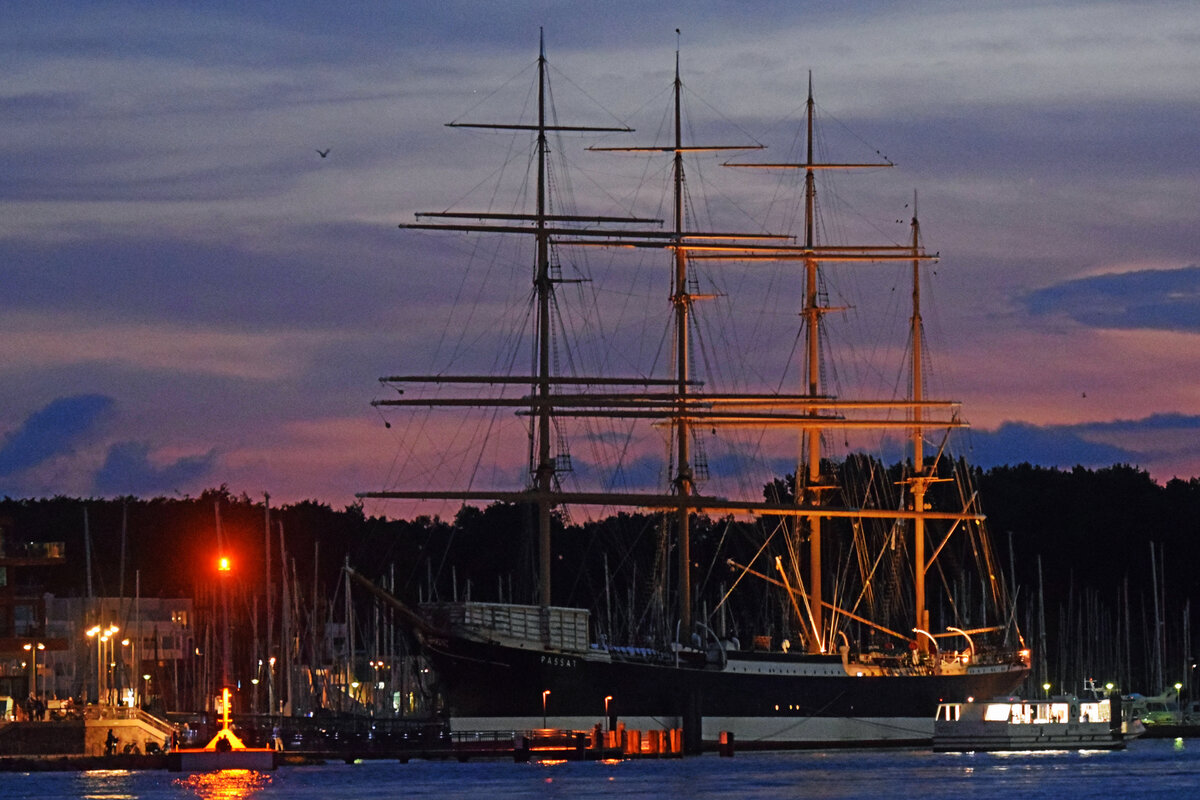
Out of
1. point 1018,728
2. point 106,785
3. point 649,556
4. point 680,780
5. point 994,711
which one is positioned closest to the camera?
point 106,785

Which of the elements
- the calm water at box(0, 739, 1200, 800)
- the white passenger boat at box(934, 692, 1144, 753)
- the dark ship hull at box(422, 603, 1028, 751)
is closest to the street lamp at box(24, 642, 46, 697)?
the calm water at box(0, 739, 1200, 800)

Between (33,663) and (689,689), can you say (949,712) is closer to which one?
(689,689)

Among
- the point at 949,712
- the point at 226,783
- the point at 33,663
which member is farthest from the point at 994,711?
the point at 33,663

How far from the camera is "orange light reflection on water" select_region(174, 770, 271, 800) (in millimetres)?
76875

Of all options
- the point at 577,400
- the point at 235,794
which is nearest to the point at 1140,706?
the point at 577,400

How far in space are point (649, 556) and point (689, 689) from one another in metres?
57.0

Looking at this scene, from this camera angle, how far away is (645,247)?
10894 centimetres

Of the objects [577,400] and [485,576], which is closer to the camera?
[577,400]

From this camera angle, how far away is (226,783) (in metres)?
83.8

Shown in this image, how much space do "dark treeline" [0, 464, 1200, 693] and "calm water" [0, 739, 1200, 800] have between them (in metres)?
43.6

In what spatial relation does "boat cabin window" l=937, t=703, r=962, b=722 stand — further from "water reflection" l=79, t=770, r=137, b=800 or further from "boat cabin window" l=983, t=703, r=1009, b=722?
"water reflection" l=79, t=770, r=137, b=800

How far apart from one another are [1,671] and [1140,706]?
65.1 meters

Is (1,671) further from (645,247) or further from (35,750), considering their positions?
(645,247)

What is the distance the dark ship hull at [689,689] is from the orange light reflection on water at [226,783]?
14.4 meters
